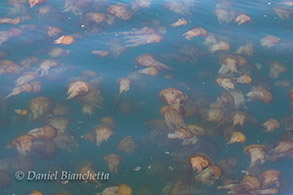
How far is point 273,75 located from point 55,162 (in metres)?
3.03

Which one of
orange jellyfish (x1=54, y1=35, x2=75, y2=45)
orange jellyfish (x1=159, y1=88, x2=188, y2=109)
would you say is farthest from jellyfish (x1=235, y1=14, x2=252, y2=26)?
orange jellyfish (x1=54, y1=35, x2=75, y2=45)

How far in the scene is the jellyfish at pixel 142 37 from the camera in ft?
15.9

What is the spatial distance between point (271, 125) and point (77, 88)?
229cm

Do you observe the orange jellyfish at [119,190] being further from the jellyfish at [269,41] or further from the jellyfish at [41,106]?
the jellyfish at [269,41]

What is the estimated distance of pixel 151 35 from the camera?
16.4 feet

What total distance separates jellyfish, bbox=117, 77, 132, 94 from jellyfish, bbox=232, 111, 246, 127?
51.8 inches

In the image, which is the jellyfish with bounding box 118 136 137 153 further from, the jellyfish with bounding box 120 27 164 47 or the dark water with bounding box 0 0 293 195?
the jellyfish with bounding box 120 27 164 47

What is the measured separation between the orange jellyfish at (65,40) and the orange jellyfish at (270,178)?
120 inches

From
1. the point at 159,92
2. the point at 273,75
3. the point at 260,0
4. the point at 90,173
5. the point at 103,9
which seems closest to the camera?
the point at 90,173

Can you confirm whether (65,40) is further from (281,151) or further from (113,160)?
(281,151)

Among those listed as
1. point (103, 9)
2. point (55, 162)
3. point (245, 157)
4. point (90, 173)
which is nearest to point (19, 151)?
point (55, 162)

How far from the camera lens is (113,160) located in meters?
3.34

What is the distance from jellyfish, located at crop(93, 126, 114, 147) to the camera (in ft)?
11.5

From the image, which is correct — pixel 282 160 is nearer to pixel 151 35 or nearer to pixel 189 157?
pixel 189 157
